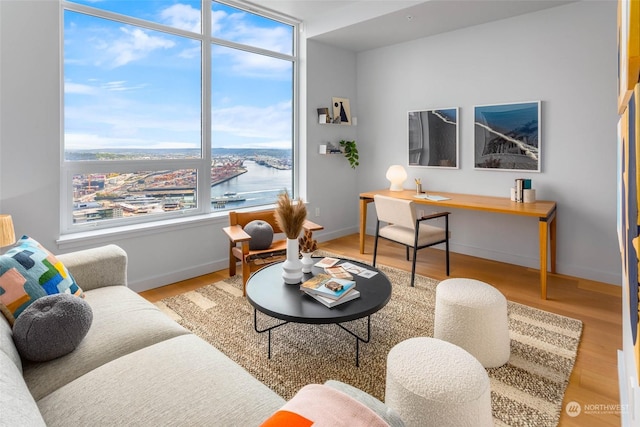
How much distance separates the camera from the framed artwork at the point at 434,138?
4.19 metres

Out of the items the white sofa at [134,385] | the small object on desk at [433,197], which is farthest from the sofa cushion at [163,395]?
the small object on desk at [433,197]

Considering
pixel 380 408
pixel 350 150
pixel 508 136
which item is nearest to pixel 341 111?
pixel 350 150

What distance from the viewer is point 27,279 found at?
153 cm

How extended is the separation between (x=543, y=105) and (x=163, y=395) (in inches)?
153

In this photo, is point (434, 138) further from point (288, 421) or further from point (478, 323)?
point (288, 421)

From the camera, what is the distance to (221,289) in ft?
10.5

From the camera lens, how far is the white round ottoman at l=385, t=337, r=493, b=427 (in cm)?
131

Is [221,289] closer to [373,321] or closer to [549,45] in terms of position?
[373,321]

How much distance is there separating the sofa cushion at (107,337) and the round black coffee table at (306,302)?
0.50 meters

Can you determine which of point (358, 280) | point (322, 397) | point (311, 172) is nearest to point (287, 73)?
point (311, 172)

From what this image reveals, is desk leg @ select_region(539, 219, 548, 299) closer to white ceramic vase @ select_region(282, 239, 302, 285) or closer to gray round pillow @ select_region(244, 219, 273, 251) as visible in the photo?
white ceramic vase @ select_region(282, 239, 302, 285)

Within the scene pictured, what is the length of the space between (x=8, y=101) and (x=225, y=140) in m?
1.79

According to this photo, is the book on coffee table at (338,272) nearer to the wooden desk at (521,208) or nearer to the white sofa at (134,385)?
the white sofa at (134,385)

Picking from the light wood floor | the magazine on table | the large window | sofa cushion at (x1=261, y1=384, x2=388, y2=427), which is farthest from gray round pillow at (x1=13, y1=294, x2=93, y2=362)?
the large window
